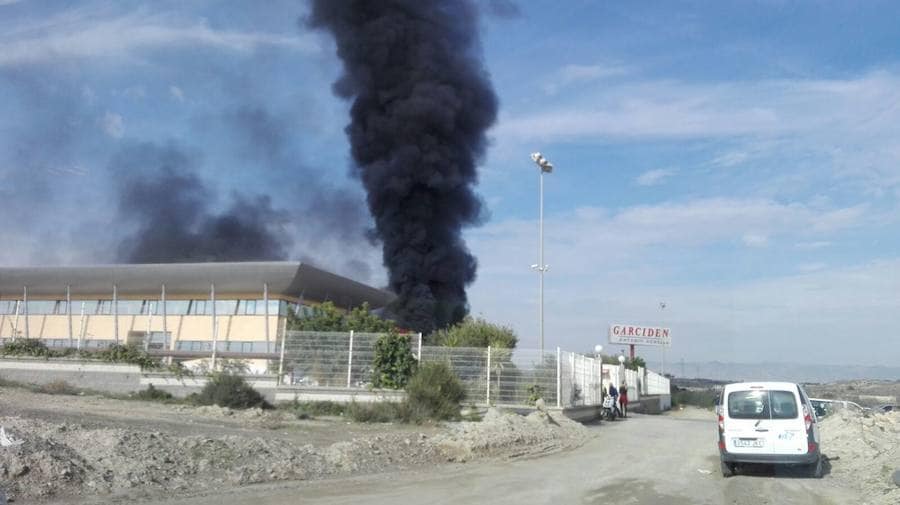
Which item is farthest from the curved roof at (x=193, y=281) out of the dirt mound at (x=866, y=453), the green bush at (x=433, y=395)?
the dirt mound at (x=866, y=453)

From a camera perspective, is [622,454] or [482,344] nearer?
[622,454]

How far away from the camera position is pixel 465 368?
83.8ft

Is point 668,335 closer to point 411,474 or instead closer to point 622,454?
point 622,454

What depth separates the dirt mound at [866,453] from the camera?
12406 millimetres

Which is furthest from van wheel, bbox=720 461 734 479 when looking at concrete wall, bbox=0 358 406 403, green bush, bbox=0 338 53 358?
green bush, bbox=0 338 53 358

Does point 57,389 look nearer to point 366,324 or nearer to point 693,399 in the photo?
point 366,324

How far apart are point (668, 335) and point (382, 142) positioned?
33.4m

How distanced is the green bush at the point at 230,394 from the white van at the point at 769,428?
672 inches

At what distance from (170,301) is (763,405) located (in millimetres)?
33811

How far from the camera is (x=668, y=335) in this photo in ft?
214

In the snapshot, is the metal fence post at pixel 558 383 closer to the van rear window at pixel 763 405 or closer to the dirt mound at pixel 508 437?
the dirt mound at pixel 508 437

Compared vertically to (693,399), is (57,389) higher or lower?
higher

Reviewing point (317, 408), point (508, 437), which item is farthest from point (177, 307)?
point (508, 437)

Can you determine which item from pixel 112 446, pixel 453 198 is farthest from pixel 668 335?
pixel 112 446
